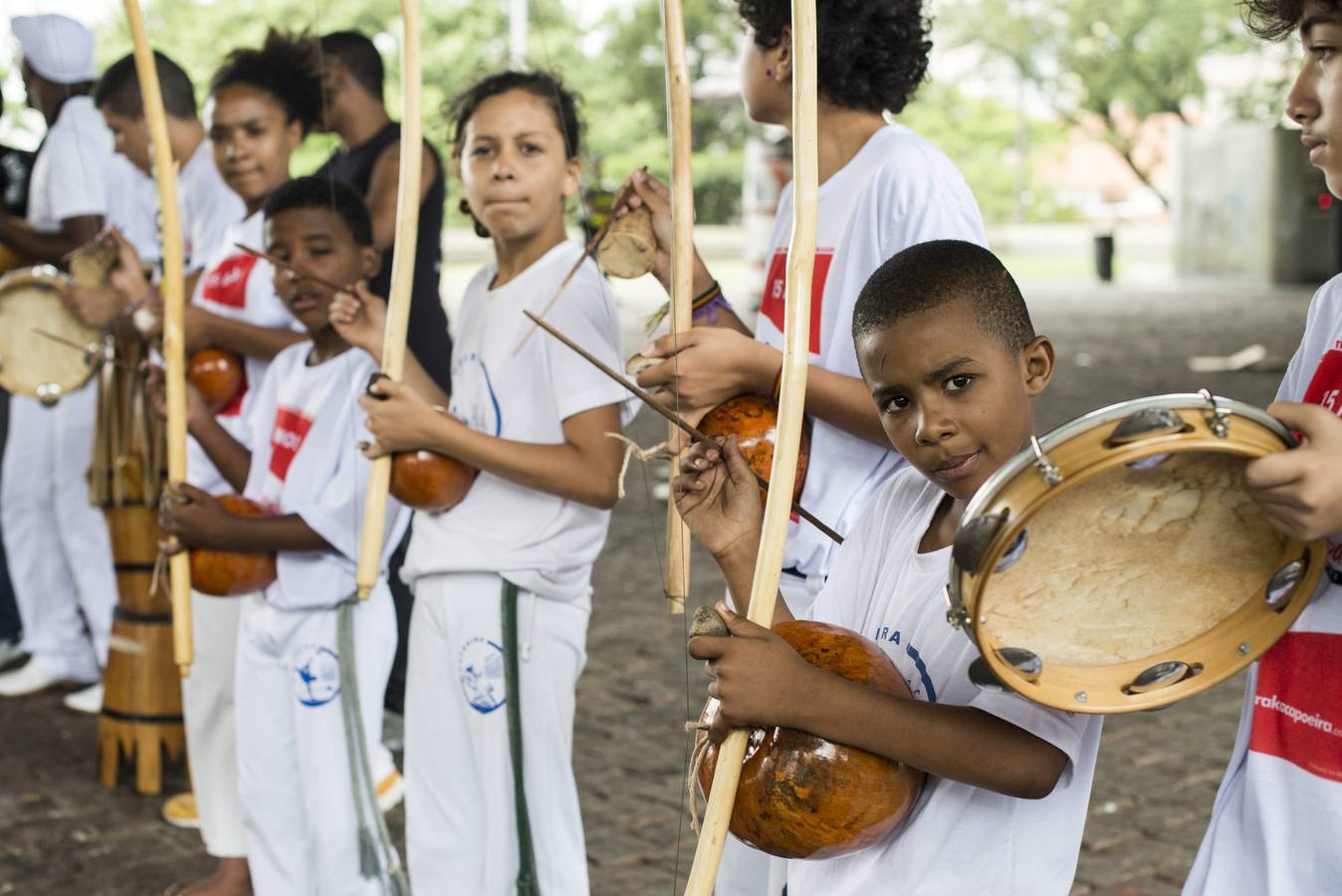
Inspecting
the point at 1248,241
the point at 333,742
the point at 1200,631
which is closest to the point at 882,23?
the point at 1200,631

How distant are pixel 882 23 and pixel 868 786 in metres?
1.45

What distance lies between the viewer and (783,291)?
2.73m

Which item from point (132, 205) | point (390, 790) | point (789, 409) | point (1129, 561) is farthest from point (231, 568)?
point (132, 205)

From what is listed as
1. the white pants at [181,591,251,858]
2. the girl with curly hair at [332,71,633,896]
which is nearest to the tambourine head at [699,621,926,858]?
the girl with curly hair at [332,71,633,896]

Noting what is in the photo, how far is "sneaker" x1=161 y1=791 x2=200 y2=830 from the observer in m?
4.48

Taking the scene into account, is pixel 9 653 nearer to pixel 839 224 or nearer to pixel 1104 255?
pixel 839 224

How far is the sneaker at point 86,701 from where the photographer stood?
18.2ft

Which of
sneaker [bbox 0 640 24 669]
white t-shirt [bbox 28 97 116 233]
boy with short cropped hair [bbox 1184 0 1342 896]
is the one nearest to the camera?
boy with short cropped hair [bbox 1184 0 1342 896]

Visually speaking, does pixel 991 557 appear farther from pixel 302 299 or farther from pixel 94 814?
pixel 94 814

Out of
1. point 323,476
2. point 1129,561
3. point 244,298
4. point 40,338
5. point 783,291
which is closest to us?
point 1129,561

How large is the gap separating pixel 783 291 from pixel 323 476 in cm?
128

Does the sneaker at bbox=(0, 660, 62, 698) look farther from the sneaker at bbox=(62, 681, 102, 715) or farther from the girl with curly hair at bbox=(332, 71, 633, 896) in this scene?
Answer: the girl with curly hair at bbox=(332, 71, 633, 896)

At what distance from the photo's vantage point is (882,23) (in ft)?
8.83

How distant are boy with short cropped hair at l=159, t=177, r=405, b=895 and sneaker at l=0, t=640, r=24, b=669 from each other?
2.99 m
